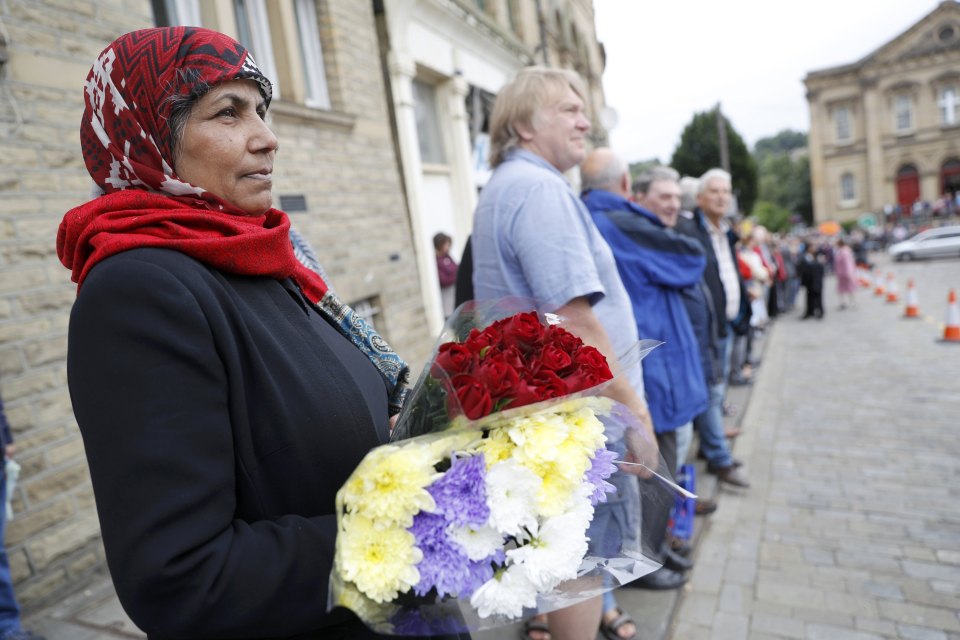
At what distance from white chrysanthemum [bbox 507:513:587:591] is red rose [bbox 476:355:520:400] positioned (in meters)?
0.22

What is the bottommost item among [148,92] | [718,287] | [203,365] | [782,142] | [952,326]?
[952,326]

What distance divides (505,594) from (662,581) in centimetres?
281

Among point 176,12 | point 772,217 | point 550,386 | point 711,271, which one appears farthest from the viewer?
point 772,217

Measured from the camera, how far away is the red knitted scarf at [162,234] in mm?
1062

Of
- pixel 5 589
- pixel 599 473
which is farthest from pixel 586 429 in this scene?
pixel 5 589

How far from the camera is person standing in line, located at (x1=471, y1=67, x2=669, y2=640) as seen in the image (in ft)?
7.45

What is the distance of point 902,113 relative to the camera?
47094mm

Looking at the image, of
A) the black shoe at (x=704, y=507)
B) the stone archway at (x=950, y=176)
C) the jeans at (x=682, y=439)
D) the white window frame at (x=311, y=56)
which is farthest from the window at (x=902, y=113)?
the jeans at (x=682, y=439)

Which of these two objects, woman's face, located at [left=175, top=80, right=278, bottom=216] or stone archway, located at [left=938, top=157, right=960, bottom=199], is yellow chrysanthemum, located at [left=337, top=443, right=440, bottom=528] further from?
stone archway, located at [left=938, top=157, right=960, bottom=199]

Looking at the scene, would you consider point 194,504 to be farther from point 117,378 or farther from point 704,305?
point 704,305

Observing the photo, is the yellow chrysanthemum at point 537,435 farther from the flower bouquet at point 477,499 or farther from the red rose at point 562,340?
the red rose at point 562,340

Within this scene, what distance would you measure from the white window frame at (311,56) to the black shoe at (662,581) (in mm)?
5455

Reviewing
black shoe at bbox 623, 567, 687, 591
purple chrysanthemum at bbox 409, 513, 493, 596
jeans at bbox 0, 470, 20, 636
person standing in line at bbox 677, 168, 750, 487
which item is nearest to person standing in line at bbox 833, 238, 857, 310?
person standing in line at bbox 677, 168, 750, 487

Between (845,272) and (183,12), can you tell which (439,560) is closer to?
(183,12)
